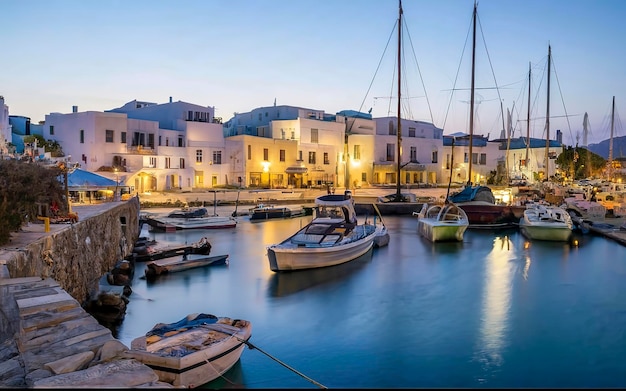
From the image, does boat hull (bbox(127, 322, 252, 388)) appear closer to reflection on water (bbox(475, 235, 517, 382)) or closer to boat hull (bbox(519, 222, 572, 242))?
reflection on water (bbox(475, 235, 517, 382))

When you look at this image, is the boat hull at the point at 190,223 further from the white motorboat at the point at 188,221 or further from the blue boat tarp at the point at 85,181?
the blue boat tarp at the point at 85,181

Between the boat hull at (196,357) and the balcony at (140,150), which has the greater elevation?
the balcony at (140,150)

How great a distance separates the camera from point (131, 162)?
48.9 metres

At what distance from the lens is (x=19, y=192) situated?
12.6 metres

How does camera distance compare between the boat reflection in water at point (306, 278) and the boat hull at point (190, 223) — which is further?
the boat hull at point (190, 223)

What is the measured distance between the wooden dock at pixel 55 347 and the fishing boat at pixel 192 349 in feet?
2.01

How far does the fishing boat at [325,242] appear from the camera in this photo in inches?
817

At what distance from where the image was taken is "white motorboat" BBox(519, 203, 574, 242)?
31.7 metres

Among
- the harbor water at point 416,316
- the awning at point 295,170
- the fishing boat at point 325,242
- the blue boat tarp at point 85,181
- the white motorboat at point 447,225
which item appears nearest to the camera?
the harbor water at point 416,316

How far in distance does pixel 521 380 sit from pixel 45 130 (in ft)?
164

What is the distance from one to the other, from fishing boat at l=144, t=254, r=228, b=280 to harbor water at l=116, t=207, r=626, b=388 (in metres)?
0.36

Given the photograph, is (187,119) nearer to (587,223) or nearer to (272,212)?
(272,212)

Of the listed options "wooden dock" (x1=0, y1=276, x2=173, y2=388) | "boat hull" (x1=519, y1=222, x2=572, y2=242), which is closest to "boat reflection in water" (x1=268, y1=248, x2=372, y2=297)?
"wooden dock" (x1=0, y1=276, x2=173, y2=388)

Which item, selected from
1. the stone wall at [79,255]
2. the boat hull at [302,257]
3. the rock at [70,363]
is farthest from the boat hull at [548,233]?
the rock at [70,363]
